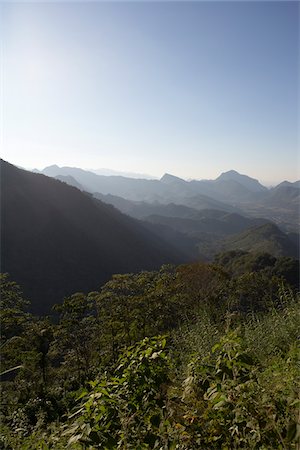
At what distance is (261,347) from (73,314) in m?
9.22

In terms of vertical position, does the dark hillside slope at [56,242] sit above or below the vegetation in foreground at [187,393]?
below

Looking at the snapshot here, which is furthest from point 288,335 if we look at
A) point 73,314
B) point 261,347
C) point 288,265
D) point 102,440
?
point 288,265

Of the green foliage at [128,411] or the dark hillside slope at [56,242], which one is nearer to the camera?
the green foliage at [128,411]

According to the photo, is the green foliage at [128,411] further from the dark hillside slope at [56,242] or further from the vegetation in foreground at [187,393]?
the dark hillside slope at [56,242]

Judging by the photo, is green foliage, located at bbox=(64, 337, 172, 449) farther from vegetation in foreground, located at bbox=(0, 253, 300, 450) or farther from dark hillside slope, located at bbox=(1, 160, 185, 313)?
dark hillside slope, located at bbox=(1, 160, 185, 313)

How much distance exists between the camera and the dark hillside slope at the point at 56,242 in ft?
128

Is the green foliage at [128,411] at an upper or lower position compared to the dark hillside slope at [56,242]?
upper

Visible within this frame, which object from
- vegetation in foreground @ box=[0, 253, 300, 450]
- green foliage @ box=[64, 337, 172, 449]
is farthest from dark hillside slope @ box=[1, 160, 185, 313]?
green foliage @ box=[64, 337, 172, 449]

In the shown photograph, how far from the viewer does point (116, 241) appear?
58844mm

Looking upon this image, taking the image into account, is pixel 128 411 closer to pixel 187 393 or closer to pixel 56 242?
pixel 187 393

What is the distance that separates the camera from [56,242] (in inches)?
1841

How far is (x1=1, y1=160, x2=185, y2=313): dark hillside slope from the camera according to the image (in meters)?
39.1

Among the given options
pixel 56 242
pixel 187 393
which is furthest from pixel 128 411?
pixel 56 242

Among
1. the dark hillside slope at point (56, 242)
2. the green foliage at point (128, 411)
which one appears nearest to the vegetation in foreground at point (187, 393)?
the green foliage at point (128, 411)
